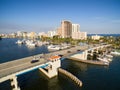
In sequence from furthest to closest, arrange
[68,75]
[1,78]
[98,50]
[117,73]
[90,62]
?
[98,50] < [90,62] < [117,73] < [68,75] < [1,78]

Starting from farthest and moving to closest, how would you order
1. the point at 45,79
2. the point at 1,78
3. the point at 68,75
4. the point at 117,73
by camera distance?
the point at 117,73 → the point at 68,75 → the point at 45,79 → the point at 1,78

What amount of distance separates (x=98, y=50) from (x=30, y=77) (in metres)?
75.2

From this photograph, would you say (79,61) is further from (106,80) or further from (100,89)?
(100,89)

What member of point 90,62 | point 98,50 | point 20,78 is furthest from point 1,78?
point 98,50

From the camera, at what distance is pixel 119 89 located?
4456 centimetres

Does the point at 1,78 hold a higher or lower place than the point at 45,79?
higher

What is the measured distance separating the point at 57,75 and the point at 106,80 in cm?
1988

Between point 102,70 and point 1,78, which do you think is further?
point 102,70

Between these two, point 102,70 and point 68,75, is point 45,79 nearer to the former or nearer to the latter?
point 68,75

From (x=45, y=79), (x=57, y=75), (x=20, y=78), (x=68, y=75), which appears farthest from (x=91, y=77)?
(x=20, y=78)

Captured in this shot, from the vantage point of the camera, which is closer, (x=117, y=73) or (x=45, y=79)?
(x=45, y=79)

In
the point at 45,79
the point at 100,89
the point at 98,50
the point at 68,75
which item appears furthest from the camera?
the point at 98,50

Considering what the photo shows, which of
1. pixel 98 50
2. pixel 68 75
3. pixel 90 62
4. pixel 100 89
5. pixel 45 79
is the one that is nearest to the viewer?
pixel 100 89

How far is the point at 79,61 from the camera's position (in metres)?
79.2
